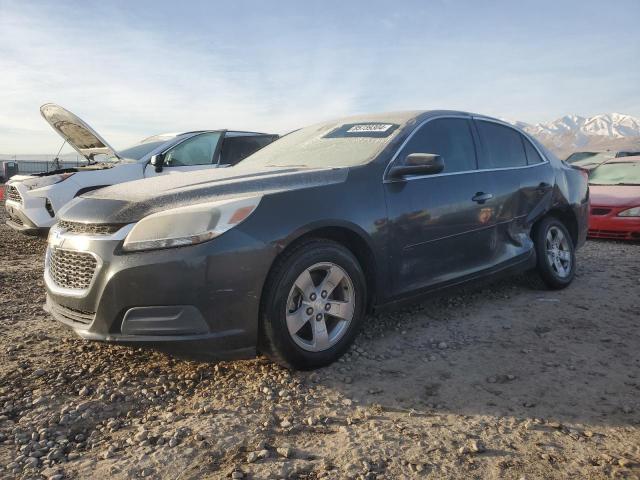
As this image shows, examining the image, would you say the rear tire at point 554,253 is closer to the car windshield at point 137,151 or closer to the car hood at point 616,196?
the car hood at point 616,196

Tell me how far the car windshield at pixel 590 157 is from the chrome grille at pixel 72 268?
15155 millimetres

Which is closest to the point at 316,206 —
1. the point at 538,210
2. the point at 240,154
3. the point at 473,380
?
the point at 473,380

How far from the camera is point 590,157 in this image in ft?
54.9

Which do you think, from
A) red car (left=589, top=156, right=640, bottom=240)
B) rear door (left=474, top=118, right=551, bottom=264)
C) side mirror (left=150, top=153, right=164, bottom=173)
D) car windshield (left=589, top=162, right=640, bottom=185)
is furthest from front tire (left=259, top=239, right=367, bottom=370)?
car windshield (left=589, top=162, right=640, bottom=185)

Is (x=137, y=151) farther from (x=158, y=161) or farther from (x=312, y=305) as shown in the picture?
(x=312, y=305)

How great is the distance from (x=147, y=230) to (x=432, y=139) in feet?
6.95

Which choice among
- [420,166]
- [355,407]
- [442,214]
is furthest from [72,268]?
[442,214]

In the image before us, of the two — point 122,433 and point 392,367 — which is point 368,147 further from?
point 122,433

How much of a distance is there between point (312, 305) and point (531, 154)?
9.36 ft

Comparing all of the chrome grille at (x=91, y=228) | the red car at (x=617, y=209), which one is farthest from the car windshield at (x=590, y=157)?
the chrome grille at (x=91, y=228)

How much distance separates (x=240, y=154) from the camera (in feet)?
25.8

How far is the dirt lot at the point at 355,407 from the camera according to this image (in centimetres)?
199

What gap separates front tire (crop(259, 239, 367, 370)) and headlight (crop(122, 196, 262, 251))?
0.35 m

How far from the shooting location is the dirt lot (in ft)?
6.54
